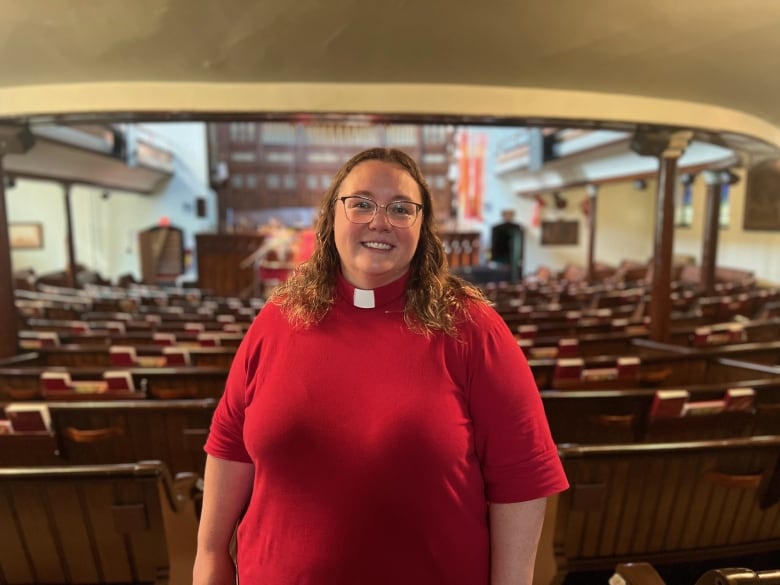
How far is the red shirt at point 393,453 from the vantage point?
1.05m

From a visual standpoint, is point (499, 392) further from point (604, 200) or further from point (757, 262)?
point (604, 200)

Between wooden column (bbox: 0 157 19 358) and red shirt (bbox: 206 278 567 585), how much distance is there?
519 cm

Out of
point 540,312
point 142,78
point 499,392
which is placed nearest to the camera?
point 499,392

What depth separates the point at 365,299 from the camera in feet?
3.89

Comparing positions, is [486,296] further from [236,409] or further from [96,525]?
[96,525]

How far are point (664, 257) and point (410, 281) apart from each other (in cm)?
519

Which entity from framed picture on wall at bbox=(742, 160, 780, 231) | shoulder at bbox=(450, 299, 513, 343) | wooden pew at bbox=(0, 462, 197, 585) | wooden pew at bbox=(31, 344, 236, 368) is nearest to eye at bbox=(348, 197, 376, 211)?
shoulder at bbox=(450, 299, 513, 343)

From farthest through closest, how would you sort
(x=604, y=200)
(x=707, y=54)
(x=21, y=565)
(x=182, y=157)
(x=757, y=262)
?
(x=182, y=157), (x=604, y=200), (x=757, y=262), (x=707, y=54), (x=21, y=565)

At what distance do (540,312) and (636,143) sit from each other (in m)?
2.35

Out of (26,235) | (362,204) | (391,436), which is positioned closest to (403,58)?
(362,204)

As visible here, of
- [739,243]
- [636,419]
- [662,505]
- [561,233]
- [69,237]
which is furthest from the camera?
[561,233]

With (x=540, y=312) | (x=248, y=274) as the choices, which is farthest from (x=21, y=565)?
(x=248, y=274)

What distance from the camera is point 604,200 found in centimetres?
1585

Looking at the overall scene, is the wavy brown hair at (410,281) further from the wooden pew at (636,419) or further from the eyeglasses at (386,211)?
the wooden pew at (636,419)
